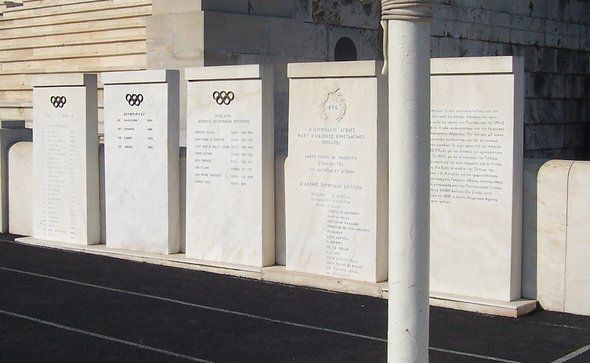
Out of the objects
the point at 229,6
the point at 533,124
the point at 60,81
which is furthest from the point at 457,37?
the point at 60,81

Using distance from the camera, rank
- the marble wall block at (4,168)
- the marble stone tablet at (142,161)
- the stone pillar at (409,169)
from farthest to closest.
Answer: the marble wall block at (4,168) → the marble stone tablet at (142,161) → the stone pillar at (409,169)

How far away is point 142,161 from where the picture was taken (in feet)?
33.3

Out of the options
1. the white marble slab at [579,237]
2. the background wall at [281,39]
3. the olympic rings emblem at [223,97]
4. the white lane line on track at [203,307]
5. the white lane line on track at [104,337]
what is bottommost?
the white lane line on track at [104,337]

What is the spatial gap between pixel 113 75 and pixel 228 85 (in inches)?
64.2

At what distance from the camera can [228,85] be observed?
9312 mm

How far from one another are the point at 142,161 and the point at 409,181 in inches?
266

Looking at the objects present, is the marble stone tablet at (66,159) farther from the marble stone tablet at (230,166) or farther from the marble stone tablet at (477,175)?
the marble stone tablet at (477,175)

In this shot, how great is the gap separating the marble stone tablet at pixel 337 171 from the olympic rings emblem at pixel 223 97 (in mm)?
759

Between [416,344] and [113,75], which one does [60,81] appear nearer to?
[113,75]

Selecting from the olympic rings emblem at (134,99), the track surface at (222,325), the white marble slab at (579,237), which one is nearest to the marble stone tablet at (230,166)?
the track surface at (222,325)

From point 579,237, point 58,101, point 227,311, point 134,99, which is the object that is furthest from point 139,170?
point 579,237

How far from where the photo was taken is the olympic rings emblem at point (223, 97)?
30.5ft

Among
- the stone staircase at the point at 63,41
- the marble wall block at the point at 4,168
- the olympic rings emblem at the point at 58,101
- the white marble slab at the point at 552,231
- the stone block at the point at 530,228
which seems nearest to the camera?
the white marble slab at the point at 552,231

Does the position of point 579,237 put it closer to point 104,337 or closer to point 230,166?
point 230,166
